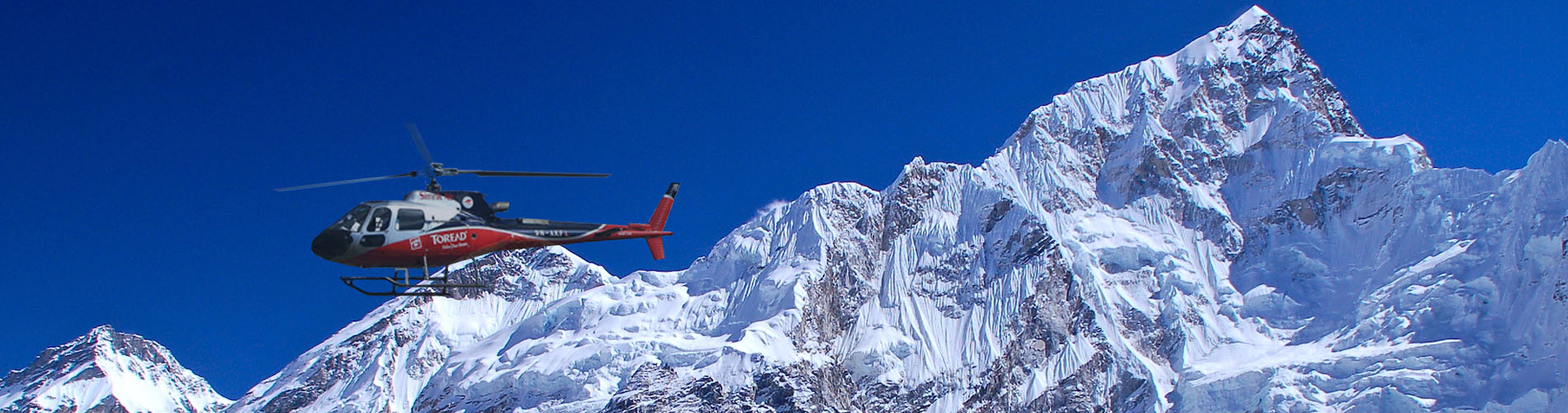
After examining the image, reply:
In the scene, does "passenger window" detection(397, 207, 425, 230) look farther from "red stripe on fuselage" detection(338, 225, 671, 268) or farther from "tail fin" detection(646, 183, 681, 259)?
"tail fin" detection(646, 183, 681, 259)

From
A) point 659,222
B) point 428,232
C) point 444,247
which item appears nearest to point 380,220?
point 428,232

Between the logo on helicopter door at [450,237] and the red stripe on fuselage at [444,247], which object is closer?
the red stripe on fuselage at [444,247]

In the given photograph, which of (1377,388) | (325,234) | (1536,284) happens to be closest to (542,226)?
(325,234)

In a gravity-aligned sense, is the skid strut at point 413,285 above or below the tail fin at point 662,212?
below

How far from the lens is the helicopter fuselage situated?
5056 cm

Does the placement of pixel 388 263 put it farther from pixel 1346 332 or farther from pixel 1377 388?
pixel 1346 332

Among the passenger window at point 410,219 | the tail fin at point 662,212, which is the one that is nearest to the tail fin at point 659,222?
the tail fin at point 662,212

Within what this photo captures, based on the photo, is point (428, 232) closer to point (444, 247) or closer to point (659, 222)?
point (444, 247)

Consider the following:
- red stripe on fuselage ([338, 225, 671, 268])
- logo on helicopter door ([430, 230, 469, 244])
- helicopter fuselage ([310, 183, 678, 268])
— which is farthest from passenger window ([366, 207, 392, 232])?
logo on helicopter door ([430, 230, 469, 244])

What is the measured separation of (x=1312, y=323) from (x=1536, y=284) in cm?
2917

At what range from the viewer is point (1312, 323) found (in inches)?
7721

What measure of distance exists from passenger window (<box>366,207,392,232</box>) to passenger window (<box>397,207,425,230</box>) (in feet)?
1.24

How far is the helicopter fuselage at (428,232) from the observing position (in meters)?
50.6

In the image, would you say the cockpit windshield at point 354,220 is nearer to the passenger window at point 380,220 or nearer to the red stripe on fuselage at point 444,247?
the passenger window at point 380,220
